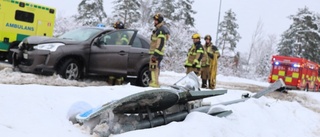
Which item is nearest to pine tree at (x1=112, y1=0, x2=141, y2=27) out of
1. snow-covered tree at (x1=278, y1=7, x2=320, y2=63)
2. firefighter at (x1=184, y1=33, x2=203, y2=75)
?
snow-covered tree at (x1=278, y1=7, x2=320, y2=63)

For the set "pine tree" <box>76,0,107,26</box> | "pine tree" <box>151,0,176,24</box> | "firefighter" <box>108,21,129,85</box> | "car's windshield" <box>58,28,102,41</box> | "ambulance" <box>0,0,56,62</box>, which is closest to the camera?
"car's windshield" <box>58,28,102,41</box>

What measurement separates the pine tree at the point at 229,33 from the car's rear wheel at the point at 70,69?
1735 inches

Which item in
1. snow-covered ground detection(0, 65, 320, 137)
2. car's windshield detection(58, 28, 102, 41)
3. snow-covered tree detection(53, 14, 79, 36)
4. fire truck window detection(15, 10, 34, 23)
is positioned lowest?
snow-covered ground detection(0, 65, 320, 137)

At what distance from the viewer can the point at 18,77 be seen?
8141 millimetres

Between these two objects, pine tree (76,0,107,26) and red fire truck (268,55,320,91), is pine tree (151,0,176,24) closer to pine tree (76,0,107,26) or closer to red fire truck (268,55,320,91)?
pine tree (76,0,107,26)

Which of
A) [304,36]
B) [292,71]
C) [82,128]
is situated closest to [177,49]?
[292,71]

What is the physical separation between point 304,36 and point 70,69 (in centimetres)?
3699

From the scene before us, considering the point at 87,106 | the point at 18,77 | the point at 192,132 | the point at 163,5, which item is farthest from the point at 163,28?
the point at 163,5

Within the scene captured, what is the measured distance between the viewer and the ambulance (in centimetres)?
1281

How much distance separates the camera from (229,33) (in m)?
52.4

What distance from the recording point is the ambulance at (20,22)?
12812 mm

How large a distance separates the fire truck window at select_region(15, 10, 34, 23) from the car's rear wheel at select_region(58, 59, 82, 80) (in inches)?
209

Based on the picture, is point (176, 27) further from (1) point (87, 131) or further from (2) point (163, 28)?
(1) point (87, 131)

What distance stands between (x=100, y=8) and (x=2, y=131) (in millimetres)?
37011
